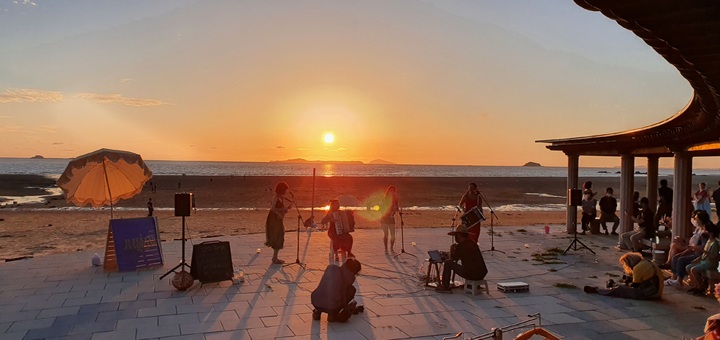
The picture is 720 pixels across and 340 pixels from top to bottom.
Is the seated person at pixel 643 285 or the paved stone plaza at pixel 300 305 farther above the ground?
the seated person at pixel 643 285

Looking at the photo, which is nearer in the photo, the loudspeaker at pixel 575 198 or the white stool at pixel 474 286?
the white stool at pixel 474 286

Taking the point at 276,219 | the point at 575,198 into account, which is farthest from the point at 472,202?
the point at 276,219

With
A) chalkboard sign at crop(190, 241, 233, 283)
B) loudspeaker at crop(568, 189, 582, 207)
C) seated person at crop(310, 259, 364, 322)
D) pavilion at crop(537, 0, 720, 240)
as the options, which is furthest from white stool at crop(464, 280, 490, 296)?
loudspeaker at crop(568, 189, 582, 207)

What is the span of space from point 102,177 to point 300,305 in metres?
6.49

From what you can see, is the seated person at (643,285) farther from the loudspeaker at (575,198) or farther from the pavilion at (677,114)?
the loudspeaker at (575,198)

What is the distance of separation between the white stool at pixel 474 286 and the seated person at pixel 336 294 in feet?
7.71

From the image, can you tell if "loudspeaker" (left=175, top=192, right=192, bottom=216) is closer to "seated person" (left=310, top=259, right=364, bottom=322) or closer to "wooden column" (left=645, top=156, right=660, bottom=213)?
"seated person" (left=310, top=259, right=364, bottom=322)

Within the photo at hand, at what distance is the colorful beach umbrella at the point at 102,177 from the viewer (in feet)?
35.7

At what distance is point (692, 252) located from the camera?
927 cm

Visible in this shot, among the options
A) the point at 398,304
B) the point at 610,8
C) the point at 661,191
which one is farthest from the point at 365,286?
the point at 661,191

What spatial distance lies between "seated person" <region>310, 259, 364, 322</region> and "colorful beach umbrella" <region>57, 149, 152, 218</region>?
604 cm

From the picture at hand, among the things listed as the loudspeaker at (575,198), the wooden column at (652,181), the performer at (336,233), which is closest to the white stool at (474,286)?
the performer at (336,233)

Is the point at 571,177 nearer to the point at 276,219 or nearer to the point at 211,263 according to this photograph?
the point at 276,219

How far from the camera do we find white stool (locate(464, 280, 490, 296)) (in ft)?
28.3
